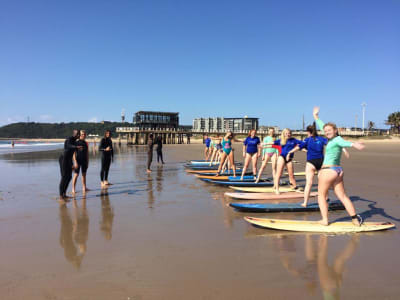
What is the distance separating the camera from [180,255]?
3609 mm

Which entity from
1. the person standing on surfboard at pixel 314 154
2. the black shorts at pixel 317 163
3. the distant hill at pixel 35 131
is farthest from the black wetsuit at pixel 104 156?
the distant hill at pixel 35 131

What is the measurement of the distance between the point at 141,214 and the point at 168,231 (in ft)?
4.24

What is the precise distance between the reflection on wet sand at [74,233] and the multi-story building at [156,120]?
54.4m

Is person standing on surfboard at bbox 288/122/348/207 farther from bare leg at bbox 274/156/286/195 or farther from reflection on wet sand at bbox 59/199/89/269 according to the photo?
reflection on wet sand at bbox 59/199/89/269

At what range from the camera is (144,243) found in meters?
4.04

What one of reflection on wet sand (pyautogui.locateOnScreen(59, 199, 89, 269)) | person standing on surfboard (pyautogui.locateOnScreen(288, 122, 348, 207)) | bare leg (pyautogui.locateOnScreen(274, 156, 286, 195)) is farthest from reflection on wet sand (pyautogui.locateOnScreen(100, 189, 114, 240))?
bare leg (pyautogui.locateOnScreen(274, 156, 286, 195))

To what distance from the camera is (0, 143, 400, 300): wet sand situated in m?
2.75

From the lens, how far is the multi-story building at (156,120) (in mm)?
59469

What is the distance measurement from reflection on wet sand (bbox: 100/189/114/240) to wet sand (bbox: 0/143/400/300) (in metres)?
0.02

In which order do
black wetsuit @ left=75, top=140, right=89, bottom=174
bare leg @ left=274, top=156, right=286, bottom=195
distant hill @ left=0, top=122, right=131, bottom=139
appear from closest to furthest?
bare leg @ left=274, top=156, right=286, bottom=195
black wetsuit @ left=75, top=140, right=89, bottom=174
distant hill @ left=0, top=122, right=131, bottom=139

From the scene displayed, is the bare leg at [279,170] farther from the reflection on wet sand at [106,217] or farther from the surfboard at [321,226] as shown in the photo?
the reflection on wet sand at [106,217]

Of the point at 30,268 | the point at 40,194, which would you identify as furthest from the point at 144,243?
the point at 40,194

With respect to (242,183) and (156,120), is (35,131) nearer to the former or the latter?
(156,120)

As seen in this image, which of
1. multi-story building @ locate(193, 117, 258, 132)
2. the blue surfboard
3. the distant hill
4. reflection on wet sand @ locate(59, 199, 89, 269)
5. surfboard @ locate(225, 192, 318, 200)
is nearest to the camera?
reflection on wet sand @ locate(59, 199, 89, 269)
